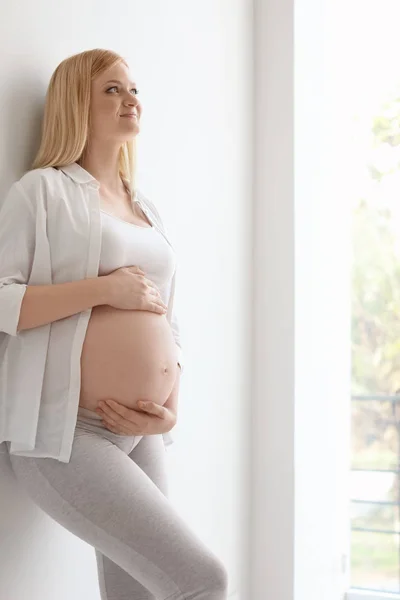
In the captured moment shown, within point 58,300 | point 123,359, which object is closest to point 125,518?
point 123,359

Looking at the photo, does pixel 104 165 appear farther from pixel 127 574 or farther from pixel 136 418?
pixel 127 574

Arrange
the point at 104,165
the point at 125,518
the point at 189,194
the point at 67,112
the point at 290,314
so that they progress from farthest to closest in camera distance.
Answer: the point at 290,314
the point at 189,194
the point at 104,165
the point at 67,112
the point at 125,518

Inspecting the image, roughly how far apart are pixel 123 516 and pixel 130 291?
1.41 ft

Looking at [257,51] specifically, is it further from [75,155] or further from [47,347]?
[47,347]

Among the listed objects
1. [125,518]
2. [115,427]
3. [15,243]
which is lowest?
[125,518]

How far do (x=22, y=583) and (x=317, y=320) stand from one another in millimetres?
1779

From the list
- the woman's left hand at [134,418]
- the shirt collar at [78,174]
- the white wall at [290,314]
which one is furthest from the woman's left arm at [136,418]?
→ the white wall at [290,314]

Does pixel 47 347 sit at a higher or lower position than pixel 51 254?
lower

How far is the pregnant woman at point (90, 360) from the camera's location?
5.03 ft

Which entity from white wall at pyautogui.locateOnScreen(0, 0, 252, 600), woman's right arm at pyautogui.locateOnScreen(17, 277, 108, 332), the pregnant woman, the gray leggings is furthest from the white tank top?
the gray leggings

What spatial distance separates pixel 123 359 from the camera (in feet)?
5.35

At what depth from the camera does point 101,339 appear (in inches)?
64.2

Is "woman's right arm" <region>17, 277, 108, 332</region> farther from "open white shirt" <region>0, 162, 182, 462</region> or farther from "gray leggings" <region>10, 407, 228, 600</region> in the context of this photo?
"gray leggings" <region>10, 407, 228, 600</region>

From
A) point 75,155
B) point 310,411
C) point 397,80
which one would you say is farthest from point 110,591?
point 397,80
